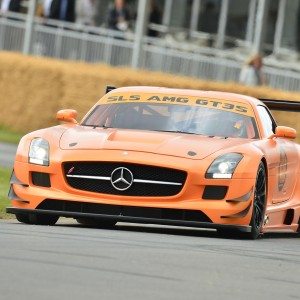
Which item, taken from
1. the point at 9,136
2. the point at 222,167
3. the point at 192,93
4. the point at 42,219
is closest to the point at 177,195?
the point at 222,167

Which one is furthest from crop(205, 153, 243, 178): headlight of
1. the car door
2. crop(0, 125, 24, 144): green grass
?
crop(0, 125, 24, 144): green grass

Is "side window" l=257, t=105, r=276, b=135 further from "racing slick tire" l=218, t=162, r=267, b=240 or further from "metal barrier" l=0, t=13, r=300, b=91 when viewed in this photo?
"metal barrier" l=0, t=13, r=300, b=91

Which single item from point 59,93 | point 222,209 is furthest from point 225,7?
point 222,209

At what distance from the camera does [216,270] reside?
10.3 m

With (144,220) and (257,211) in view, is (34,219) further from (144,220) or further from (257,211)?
(257,211)

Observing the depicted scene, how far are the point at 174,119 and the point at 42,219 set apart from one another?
150 centimetres

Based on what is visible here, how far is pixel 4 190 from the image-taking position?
1789 centimetres

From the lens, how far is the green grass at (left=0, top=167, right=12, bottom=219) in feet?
50.4

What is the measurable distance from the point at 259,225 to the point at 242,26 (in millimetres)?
25896

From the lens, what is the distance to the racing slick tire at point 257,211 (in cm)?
1361

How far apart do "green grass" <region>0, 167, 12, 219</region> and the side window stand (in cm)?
247

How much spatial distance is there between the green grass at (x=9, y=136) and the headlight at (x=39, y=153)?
15932 mm

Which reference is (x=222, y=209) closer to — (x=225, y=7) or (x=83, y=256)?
(x=83, y=256)

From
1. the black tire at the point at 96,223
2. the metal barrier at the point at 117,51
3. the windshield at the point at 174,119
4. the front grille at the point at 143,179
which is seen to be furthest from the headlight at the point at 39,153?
the metal barrier at the point at 117,51
